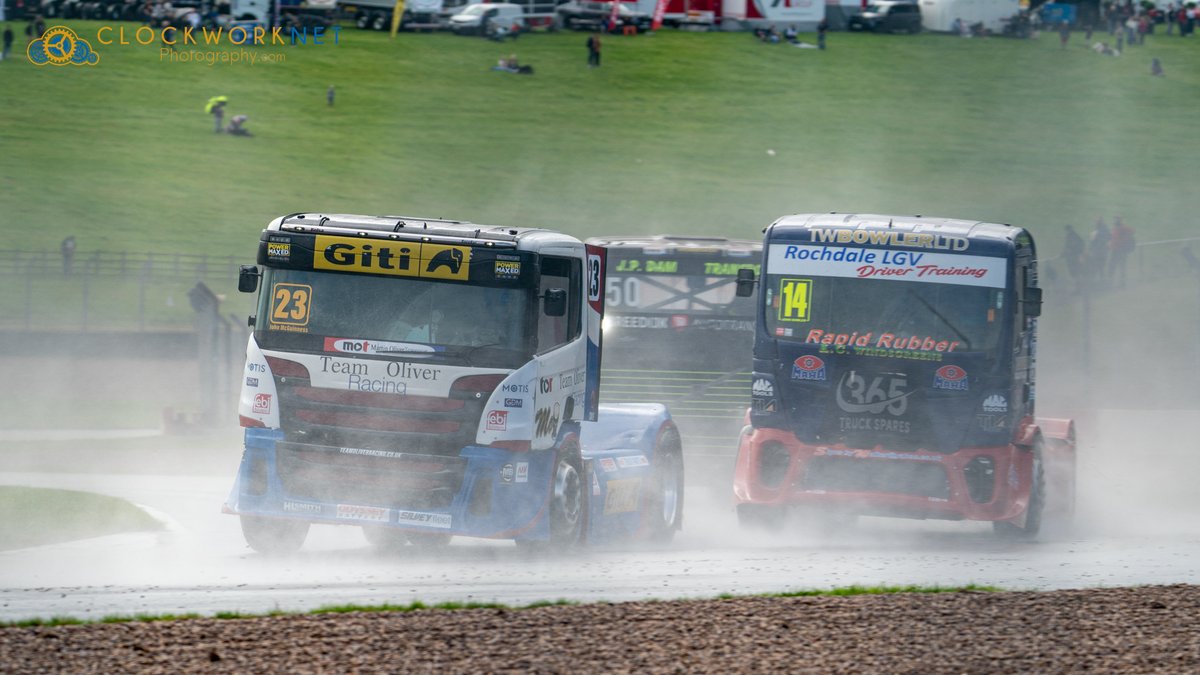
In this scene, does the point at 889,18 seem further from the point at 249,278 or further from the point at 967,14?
the point at 249,278

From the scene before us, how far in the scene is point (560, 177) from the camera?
51031 millimetres

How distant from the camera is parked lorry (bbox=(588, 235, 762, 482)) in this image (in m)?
19.3

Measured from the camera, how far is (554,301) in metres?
12.5

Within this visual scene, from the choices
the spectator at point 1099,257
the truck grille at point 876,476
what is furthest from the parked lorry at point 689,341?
the spectator at point 1099,257

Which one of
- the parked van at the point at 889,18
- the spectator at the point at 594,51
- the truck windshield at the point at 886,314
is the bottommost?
the truck windshield at the point at 886,314

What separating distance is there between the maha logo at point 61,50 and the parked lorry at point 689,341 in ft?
132

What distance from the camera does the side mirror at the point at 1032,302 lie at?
14695 millimetres

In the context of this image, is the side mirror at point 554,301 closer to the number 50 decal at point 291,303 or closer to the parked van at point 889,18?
the number 50 decal at point 291,303

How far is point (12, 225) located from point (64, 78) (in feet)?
45.8

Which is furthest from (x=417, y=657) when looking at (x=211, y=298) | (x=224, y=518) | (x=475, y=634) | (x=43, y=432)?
(x=43, y=432)

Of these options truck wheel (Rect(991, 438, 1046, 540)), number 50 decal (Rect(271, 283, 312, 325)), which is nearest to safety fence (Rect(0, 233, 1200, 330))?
truck wheel (Rect(991, 438, 1046, 540))

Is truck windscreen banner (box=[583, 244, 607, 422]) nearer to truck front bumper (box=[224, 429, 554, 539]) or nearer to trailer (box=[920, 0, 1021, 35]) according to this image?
truck front bumper (box=[224, 429, 554, 539])

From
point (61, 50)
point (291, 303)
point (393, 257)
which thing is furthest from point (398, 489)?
point (61, 50)

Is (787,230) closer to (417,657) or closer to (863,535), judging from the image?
(863,535)
